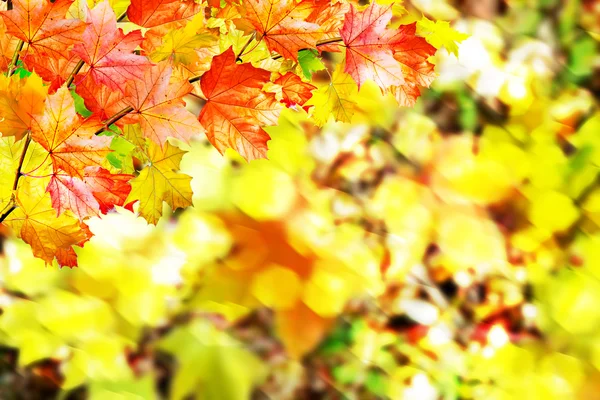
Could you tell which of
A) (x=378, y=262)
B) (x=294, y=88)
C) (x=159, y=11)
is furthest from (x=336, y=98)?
(x=378, y=262)

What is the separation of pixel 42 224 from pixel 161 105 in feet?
0.38

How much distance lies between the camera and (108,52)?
34 centimetres

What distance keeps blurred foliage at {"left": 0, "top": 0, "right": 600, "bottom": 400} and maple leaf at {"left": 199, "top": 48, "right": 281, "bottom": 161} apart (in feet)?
3.42

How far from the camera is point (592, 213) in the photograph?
4.91 feet

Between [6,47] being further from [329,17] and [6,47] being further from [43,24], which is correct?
[329,17]

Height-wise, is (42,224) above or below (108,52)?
below

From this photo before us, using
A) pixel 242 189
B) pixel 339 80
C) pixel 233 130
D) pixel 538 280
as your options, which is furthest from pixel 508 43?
pixel 233 130

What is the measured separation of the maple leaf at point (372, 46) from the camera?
377 millimetres

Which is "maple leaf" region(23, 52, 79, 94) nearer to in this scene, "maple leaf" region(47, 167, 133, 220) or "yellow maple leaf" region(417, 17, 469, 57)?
"maple leaf" region(47, 167, 133, 220)

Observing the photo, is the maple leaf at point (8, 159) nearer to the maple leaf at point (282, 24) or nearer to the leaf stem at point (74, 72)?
the leaf stem at point (74, 72)

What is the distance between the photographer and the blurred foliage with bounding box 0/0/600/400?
1404 mm

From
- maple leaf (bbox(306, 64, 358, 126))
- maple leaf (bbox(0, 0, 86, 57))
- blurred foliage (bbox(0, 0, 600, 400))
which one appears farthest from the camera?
blurred foliage (bbox(0, 0, 600, 400))

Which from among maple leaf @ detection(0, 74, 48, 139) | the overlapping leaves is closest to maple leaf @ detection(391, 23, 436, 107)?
the overlapping leaves

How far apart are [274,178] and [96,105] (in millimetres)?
1125
